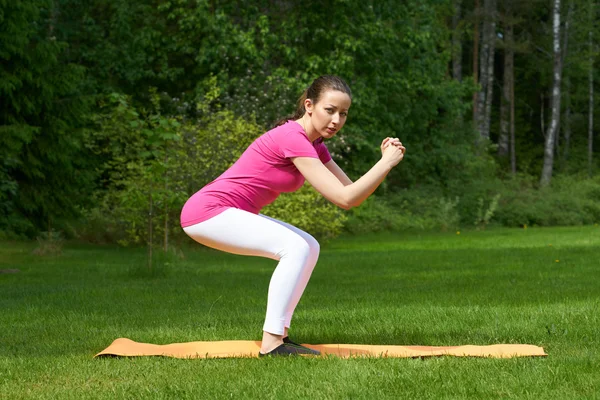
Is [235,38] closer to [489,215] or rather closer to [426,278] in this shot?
[489,215]

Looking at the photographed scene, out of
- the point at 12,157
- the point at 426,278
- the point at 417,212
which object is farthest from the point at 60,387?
the point at 417,212

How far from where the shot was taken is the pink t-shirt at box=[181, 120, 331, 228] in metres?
6.30

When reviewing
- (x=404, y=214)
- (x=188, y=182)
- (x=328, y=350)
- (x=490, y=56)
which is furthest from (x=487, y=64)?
(x=328, y=350)

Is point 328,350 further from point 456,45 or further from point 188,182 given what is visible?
point 456,45

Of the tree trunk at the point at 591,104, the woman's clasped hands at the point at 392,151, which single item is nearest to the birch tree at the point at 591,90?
the tree trunk at the point at 591,104

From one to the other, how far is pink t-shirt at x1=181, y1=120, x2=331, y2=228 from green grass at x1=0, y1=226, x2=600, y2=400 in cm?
97

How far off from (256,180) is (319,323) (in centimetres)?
231

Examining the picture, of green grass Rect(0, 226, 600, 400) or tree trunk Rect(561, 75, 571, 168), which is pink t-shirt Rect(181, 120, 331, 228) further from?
tree trunk Rect(561, 75, 571, 168)

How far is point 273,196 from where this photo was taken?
257 inches

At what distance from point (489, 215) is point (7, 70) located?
15.1m

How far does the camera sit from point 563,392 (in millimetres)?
5148

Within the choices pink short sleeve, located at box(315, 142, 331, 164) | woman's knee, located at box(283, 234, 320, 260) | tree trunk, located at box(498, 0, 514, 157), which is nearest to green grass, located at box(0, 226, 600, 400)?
woman's knee, located at box(283, 234, 320, 260)

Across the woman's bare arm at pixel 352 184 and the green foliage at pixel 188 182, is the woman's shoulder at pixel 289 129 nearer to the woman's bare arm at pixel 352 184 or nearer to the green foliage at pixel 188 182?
the woman's bare arm at pixel 352 184

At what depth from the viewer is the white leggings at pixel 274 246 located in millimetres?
6219
